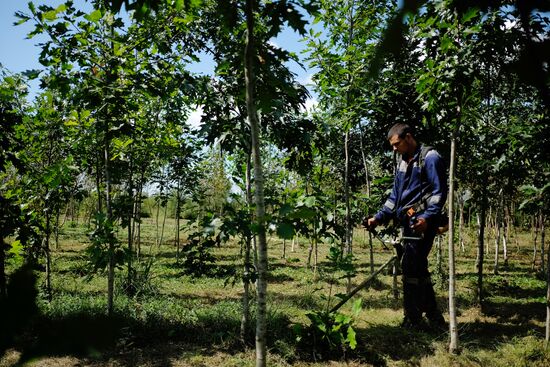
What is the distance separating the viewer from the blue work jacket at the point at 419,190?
3850 mm

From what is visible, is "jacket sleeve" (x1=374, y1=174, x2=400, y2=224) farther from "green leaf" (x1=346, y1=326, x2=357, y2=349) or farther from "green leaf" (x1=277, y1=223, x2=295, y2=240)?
"green leaf" (x1=277, y1=223, x2=295, y2=240)

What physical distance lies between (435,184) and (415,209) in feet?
1.31

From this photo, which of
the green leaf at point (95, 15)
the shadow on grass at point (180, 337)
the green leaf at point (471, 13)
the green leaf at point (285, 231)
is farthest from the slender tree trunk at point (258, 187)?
the green leaf at point (95, 15)

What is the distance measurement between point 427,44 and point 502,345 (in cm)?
354

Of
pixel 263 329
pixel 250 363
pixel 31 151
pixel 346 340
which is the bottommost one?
pixel 250 363

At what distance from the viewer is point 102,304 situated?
5.57m

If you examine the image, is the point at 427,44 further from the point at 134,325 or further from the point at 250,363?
the point at 134,325

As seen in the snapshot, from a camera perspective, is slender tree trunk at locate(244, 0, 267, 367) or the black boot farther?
the black boot

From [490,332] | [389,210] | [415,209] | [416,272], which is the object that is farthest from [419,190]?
[490,332]

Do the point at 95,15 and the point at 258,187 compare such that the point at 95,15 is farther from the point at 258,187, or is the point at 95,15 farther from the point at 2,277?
the point at 2,277

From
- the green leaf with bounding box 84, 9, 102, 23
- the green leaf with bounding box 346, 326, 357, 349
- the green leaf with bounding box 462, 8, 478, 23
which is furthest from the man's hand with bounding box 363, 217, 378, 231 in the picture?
Result: the green leaf with bounding box 84, 9, 102, 23

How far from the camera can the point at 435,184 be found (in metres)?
3.92

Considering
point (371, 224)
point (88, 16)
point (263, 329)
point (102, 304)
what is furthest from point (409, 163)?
point (102, 304)

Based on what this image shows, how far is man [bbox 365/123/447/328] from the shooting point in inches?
156
